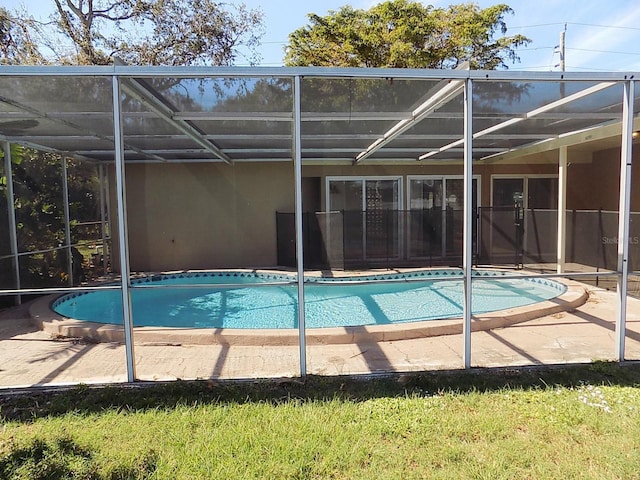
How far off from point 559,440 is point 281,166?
7945 mm

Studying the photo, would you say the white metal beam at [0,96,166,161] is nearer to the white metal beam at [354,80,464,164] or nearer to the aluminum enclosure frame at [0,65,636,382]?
the aluminum enclosure frame at [0,65,636,382]

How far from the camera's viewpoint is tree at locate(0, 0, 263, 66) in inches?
452

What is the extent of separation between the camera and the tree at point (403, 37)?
13.6 metres

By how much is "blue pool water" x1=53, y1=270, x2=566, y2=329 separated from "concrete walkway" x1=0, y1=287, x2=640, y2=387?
1.01 meters

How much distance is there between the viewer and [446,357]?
3.59m

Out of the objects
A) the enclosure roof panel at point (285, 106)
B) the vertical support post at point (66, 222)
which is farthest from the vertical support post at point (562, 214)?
the vertical support post at point (66, 222)

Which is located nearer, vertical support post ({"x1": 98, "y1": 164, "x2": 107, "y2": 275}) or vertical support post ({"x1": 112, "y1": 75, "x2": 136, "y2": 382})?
vertical support post ({"x1": 112, "y1": 75, "x2": 136, "y2": 382})

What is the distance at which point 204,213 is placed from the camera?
910 centimetres

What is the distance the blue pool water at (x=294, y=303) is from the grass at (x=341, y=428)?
2.09 meters

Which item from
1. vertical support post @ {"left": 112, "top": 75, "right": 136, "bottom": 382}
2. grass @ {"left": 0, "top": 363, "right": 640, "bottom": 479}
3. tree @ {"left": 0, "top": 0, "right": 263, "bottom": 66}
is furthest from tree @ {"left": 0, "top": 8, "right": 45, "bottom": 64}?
grass @ {"left": 0, "top": 363, "right": 640, "bottom": 479}

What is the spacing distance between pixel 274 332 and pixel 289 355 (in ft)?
1.54

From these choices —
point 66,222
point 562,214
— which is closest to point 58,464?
point 66,222

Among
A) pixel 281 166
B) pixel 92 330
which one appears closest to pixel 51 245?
pixel 92 330

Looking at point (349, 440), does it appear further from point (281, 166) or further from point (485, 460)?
point (281, 166)
